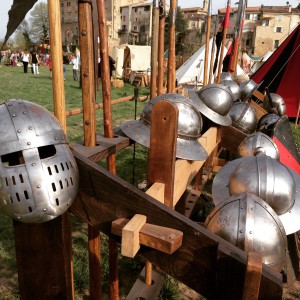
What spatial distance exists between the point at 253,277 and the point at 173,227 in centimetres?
32

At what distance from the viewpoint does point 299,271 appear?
2.96m

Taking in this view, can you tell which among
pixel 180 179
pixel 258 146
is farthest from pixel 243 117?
pixel 180 179

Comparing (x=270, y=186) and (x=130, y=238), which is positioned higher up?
(x=130, y=238)

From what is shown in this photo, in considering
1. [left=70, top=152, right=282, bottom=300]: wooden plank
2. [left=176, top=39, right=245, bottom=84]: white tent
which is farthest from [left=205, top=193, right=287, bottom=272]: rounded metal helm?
[left=176, top=39, right=245, bottom=84]: white tent

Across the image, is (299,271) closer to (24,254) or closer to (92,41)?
(24,254)

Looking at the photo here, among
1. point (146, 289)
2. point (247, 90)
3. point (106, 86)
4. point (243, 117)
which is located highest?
point (106, 86)

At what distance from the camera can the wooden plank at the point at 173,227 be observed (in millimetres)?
1102

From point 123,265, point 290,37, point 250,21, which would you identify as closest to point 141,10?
point 250,21

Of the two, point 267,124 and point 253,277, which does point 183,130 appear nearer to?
point 253,277

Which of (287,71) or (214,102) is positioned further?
(287,71)

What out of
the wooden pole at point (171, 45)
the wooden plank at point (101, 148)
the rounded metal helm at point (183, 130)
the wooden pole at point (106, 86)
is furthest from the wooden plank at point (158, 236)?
the wooden pole at point (171, 45)

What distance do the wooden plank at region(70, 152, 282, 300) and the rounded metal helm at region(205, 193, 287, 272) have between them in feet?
1.70

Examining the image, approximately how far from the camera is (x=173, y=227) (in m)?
1.20

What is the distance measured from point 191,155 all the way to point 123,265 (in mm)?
1523
